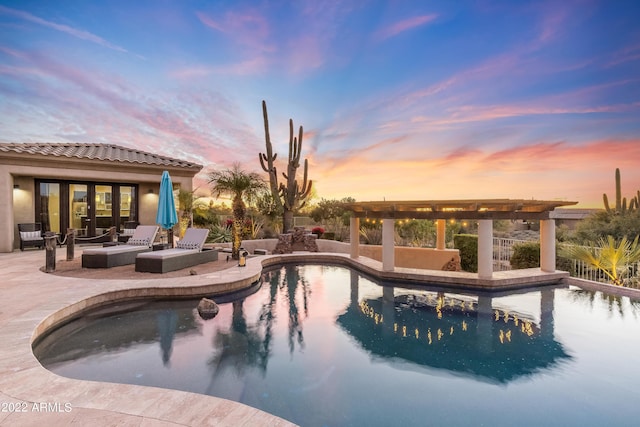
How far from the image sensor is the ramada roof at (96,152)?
40.1 feet

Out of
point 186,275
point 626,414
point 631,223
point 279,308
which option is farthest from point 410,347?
point 631,223

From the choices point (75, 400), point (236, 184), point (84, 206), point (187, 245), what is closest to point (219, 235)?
point (236, 184)

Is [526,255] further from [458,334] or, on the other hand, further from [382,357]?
[382,357]

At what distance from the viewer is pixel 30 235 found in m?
12.0

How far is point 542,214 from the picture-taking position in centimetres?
962

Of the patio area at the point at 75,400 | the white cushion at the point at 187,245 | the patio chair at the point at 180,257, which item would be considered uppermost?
the white cushion at the point at 187,245

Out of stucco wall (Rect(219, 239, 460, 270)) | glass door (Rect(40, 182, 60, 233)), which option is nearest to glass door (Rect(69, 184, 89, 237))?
glass door (Rect(40, 182, 60, 233))

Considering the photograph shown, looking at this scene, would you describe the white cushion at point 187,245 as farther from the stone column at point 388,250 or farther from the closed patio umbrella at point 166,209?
the stone column at point 388,250

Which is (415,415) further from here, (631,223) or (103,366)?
(631,223)

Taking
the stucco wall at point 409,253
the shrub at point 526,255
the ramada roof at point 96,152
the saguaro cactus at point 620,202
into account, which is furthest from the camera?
the saguaro cactus at point 620,202

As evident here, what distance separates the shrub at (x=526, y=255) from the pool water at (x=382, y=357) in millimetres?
3434

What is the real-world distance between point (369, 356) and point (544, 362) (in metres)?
2.81

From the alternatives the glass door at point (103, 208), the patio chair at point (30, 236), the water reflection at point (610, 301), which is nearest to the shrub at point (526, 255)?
the water reflection at point (610, 301)

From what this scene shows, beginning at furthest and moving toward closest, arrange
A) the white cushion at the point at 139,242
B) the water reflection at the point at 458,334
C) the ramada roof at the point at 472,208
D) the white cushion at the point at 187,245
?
1. the white cushion at the point at 139,242
2. the white cushion at the point at 187,245
3. the ramada roof at the point at 472,208
4. the water reflection at the point at 458,334
